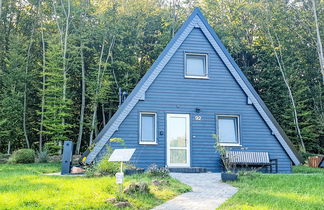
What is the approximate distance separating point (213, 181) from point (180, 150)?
362cm

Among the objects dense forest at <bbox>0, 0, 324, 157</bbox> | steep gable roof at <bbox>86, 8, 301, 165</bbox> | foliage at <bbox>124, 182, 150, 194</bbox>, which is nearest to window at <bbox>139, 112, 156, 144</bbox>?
steep gable roof at <bbox>86, 8, 301, 165</bbox>

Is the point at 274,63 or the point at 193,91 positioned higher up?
the point at 274,63

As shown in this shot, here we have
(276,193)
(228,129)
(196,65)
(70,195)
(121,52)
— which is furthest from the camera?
(121,52)

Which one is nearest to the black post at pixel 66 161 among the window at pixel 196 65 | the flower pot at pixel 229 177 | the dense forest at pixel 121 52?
the flower pot at pixel 229 177

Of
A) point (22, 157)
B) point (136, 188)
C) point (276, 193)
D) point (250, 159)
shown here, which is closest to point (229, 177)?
point (276, 193)

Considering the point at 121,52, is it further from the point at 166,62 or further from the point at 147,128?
the point at 147,128

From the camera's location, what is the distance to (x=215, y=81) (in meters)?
13.1

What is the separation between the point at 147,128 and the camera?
12438 millimetres

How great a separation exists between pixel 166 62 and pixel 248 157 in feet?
15.1

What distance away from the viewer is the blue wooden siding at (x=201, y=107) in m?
12.3

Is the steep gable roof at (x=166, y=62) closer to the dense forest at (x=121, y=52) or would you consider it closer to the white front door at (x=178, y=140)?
the white front door at (x=178, y=140)

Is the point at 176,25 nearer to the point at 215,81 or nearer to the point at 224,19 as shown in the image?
the point at 224,19

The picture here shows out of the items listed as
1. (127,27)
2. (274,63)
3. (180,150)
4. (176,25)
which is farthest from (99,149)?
(274,63)

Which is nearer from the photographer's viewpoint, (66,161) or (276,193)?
(276,193)
